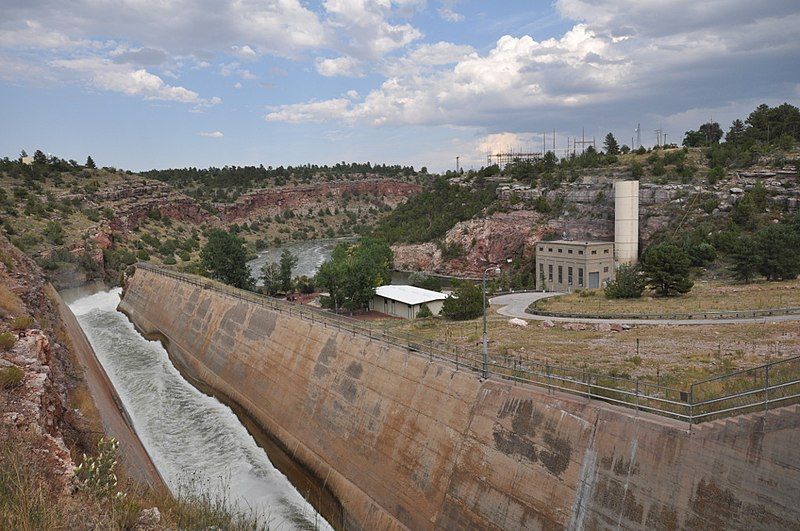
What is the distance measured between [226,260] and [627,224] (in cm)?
5011

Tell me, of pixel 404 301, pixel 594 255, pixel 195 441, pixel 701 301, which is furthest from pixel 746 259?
pixel 195 441

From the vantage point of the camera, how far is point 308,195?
16588cm

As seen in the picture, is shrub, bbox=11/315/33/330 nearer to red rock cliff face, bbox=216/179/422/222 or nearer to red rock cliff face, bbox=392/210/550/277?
red rock cliff face, bbox=392/210/550/277

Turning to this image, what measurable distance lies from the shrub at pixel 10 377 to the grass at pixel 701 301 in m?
32.7

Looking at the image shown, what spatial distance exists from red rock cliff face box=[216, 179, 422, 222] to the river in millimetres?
99912

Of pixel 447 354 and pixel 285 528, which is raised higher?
pixel 447 354

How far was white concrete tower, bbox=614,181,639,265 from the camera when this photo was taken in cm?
6888

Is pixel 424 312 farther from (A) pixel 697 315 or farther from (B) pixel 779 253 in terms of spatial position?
(B) pixel 779 253

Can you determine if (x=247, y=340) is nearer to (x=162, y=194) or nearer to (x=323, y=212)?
(x=162, y=194)

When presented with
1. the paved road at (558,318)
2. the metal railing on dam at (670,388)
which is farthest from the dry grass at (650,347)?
the metal railing on dam at (670,388)

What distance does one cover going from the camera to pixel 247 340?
3566 centimetres

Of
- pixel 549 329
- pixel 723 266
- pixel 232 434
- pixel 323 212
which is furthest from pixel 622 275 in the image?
pixel 323 212

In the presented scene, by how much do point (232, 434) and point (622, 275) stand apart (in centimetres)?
3353

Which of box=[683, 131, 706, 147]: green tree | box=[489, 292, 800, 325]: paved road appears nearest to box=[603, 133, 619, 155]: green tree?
box=[683, 131, 706, 147]: green tree
